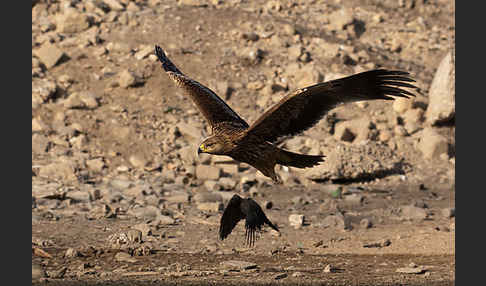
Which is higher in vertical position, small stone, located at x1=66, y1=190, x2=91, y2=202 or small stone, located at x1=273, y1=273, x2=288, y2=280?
small stone, located at x1=66, y1=190, x2=91, y2=202

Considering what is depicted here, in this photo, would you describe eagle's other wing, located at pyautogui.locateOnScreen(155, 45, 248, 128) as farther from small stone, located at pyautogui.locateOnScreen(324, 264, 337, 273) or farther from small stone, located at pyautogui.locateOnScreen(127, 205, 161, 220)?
small stone, located at pyautogui.locateOnScreen(127, 205, 161, 220)

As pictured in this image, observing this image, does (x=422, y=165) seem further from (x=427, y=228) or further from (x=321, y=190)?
(x=427, y=228)

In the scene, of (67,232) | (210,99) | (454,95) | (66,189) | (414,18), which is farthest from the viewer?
(414,18)

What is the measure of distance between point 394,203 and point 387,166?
1.44 metres

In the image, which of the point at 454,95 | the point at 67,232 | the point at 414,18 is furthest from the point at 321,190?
the point at 414,18

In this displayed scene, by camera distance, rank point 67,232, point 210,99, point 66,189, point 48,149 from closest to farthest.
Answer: point 210,99 → point 67,232 → point 66,189 → point 48,149

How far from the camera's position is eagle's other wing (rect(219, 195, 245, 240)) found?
1046cm

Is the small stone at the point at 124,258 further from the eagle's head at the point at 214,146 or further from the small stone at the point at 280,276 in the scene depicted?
the eagle's head at the point at 214,146

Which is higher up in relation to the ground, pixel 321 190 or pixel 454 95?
pixel 454 95

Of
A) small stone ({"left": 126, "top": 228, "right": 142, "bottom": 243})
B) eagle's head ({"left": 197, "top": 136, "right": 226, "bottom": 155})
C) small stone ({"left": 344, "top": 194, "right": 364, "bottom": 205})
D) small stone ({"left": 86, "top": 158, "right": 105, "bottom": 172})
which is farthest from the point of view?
small stone ({"left": 86, "top": 158, "right": 105, "bottom": 172})

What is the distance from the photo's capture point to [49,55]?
1805cm

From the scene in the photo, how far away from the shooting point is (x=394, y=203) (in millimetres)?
14734

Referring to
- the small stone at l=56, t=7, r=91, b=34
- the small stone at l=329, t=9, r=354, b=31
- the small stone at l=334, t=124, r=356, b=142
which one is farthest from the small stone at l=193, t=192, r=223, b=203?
the small stone at l=329, t=9, r=354, b=31

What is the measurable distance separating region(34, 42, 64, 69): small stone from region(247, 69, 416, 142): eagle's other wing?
971 centimetres
